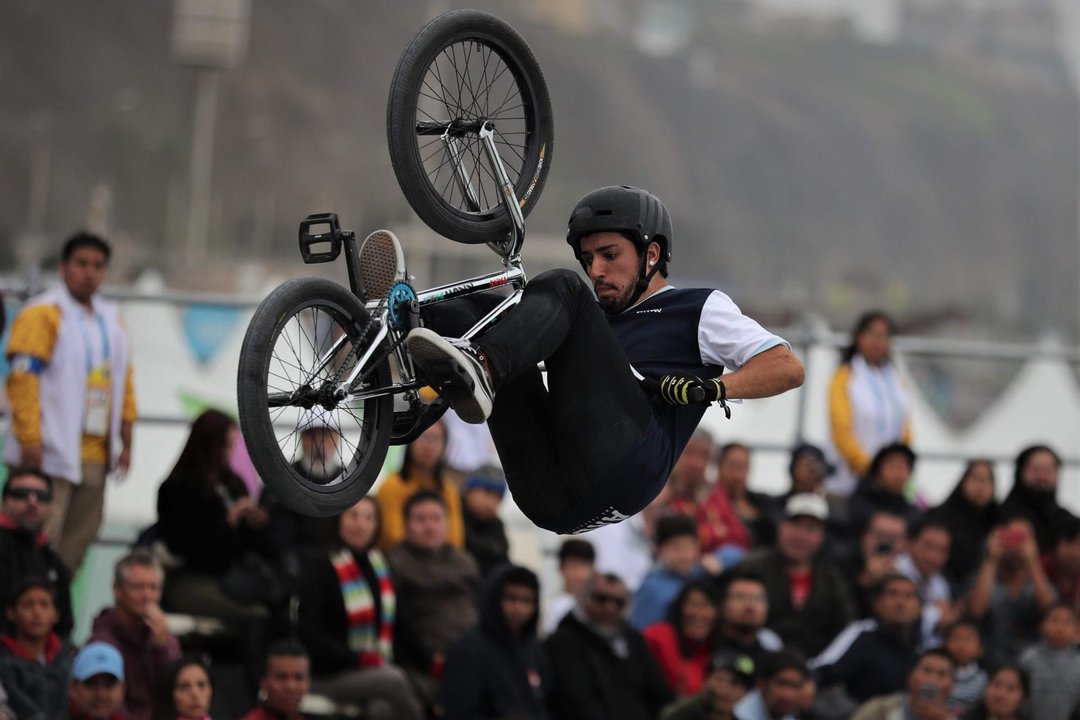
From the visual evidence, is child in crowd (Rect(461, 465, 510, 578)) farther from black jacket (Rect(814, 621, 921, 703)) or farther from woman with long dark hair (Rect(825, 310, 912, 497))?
woman with long dark hair (Rect(825, 310, 912, 497))

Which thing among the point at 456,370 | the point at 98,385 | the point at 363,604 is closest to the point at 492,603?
the point at 363,604

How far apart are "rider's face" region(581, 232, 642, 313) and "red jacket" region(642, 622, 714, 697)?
2.82 m

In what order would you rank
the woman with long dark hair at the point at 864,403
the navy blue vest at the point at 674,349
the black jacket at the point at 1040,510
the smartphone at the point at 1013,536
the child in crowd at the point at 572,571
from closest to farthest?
the navy blue vest at the point at 674,349 → the child in crowd at the point at 572,571 → the smartphone at the point at 1013,536 → the woman with long dark hair at the point at 864,403 → the black jacket at the point at 1040,510

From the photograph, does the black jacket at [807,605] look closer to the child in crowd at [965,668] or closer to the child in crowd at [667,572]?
the child in crowd at [667,572]

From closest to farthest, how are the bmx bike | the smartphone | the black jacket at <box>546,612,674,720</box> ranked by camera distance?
the bmx bike
the black jacket at <box>546,612,674,720</box>
the smartphone

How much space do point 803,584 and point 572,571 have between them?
1.28 m

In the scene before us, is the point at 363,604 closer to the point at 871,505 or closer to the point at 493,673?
the point at 493,673

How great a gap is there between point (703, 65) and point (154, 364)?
44.1 metres

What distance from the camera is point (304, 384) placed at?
533cm

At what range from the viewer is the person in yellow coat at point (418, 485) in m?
8.59

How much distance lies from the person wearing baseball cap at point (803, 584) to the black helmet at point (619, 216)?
3.28m

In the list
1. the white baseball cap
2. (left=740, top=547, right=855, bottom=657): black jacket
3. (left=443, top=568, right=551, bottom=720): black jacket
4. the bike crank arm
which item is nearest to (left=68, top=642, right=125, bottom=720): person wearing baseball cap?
(left=443, top=568, right=551, bottom=720): black jacket

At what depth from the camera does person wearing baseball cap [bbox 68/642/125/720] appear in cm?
679

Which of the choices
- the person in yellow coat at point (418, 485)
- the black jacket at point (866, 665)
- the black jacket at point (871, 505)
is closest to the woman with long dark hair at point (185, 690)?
the person in yellow coat at point (418, 485)
